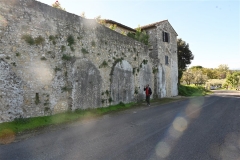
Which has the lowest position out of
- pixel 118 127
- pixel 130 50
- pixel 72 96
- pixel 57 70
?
pixel 118 127

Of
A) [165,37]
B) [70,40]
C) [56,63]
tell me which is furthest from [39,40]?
[165,37]

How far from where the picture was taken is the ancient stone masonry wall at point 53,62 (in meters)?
8.16

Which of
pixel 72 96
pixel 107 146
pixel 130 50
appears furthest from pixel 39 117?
pixel 130 50

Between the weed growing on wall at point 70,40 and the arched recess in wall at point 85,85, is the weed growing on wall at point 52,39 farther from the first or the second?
the arched recess in wall at point 85,85

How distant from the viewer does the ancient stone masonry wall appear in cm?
816

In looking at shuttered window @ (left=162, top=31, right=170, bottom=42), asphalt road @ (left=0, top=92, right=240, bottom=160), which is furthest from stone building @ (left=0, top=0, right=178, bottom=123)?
shuttered window @ (left=162, top=31, right=170, bottom=42)

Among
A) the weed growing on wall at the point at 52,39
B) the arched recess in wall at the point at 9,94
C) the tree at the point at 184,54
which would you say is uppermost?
the tree at the point at 184,54

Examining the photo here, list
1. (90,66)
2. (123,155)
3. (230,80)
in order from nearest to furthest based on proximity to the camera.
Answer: (123,155) < (90,66) < (230,80)

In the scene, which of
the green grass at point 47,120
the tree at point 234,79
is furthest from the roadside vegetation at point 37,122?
the tree at point 234,79

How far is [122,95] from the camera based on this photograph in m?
Result: 14.8

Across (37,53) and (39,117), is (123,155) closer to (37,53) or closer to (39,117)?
(39,117)

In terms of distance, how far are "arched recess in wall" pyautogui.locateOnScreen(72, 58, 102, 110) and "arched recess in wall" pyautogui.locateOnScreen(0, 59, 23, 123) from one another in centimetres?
304

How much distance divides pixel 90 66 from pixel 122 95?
4.16m

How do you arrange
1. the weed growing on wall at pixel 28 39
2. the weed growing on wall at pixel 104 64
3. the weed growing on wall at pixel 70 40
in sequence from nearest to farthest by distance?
the weed growing on wall at pixel 28 39 → the weed growing on wall at pixel 70 40 → the weed growing on wall at pixel 104 64
